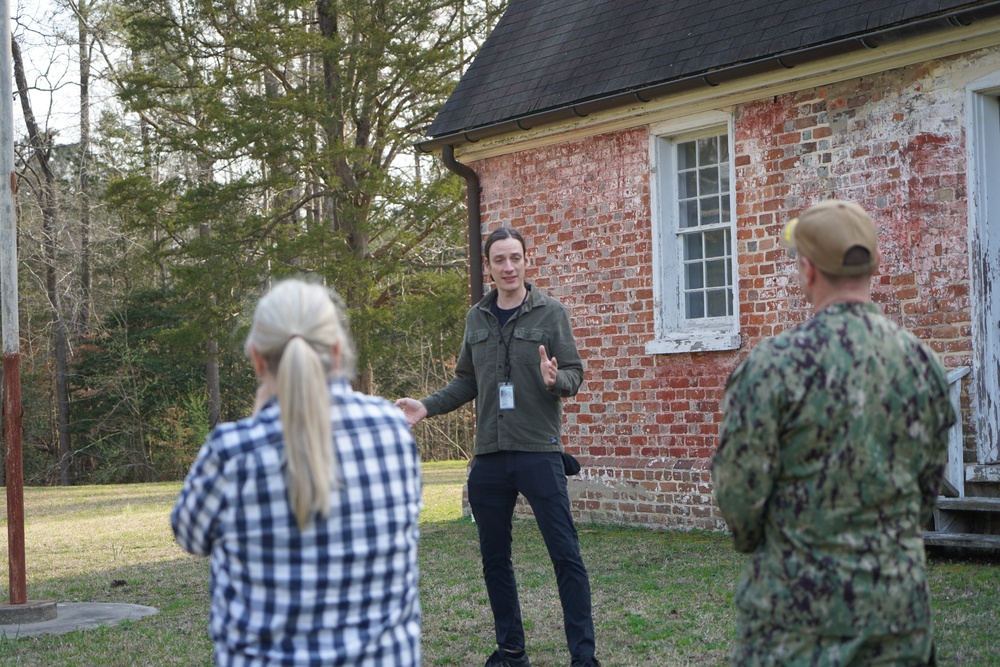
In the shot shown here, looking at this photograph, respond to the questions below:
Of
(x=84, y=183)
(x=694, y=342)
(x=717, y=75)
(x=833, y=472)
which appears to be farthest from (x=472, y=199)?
(x=84, y=183)

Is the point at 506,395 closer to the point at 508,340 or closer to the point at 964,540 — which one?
the point at 508,340

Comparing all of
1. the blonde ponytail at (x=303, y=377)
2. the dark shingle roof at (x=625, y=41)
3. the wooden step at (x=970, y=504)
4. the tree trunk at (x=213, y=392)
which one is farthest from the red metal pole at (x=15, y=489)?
the tree trunk at (x=213, y=392)

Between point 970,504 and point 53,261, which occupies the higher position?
point 53,261

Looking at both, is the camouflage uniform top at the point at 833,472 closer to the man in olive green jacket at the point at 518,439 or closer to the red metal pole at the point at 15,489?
the man in olive green jacket at the point at 518,439

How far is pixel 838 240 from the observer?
2707mm

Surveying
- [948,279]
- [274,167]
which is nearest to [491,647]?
[948,279]

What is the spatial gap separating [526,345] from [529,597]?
2.72 meters

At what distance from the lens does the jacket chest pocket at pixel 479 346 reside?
222 inches

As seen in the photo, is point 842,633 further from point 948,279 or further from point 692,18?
point 692,18

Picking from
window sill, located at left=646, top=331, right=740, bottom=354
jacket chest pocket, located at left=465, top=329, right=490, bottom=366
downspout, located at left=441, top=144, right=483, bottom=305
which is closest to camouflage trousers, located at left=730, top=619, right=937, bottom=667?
jacket chest pocket, located at left=465, top=329, right=490, bottom=366

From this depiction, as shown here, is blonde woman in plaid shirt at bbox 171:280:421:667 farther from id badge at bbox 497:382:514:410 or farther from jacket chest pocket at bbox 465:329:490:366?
jacket chest pocket at bbox 465:329:490:366

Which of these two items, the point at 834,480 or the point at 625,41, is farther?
the point at 625,41

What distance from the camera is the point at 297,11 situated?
2186cm

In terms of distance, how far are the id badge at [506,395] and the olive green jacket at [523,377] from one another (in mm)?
21
